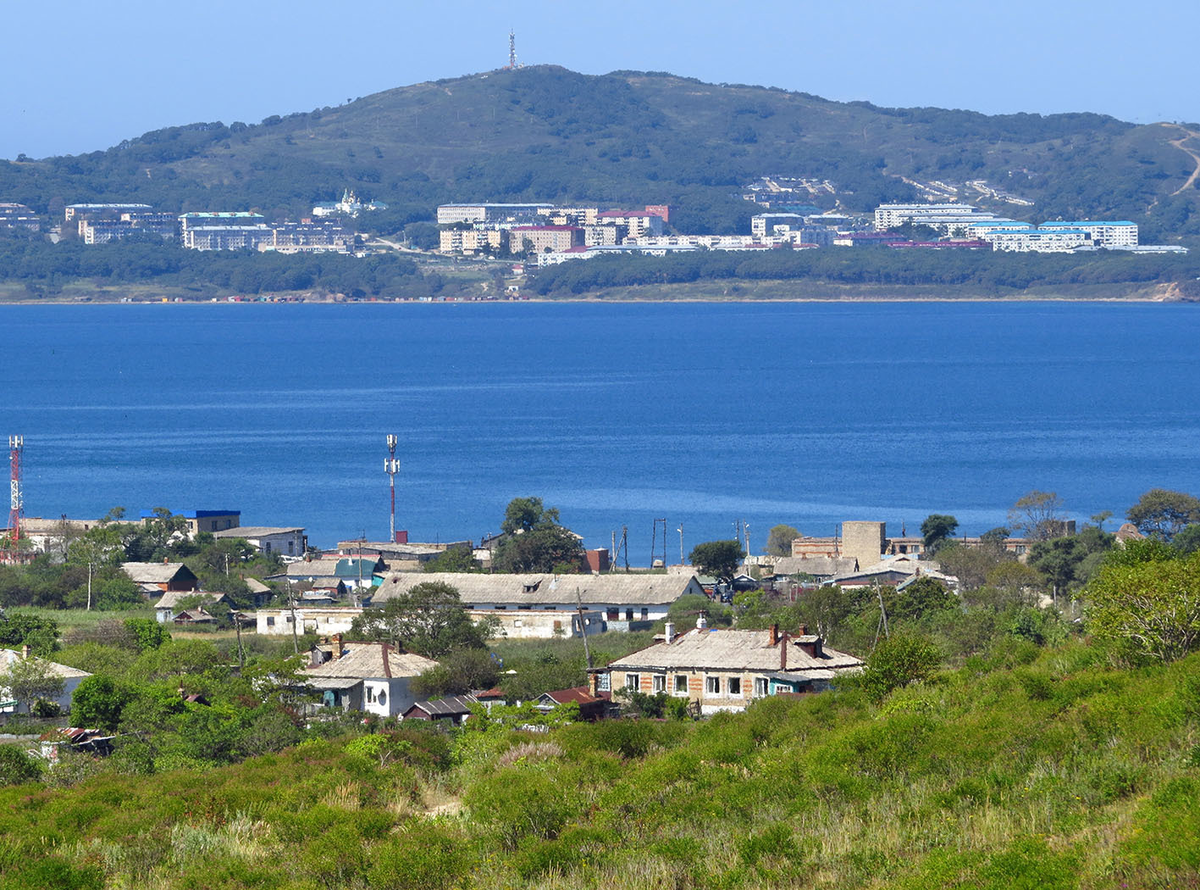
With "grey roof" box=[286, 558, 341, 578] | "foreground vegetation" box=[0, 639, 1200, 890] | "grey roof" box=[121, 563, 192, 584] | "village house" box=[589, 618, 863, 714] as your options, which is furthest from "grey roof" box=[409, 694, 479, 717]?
"grey roof" box=[286, 558, 341, 578]

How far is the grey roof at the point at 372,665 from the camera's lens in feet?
61.6

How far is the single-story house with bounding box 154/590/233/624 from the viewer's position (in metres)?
27.5

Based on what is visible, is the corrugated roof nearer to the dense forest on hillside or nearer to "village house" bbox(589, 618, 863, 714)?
"village house" bbox(589, 618, 863, 714)

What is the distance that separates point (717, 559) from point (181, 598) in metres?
8.93

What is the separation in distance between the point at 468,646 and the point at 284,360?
85645 millimetres

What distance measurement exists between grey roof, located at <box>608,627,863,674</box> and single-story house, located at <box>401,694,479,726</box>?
1.72m

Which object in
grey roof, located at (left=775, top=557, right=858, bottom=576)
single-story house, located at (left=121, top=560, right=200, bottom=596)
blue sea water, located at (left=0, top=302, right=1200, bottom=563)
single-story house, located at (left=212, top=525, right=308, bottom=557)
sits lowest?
blue sea water, located at (left=0, top=302, right=1200, bottom=563)

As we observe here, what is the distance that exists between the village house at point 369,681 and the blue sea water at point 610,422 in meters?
17.5

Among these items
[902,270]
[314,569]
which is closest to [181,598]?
[314,569]

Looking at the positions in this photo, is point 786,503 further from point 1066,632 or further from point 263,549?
point 1066,632

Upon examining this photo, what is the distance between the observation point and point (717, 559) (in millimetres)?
29797

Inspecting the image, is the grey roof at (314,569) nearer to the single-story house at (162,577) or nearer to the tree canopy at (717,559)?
the single-story house at (162,577)

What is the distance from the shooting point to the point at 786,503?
45.5 metres

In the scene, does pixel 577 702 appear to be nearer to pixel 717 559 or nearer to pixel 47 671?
pixel 47 671
